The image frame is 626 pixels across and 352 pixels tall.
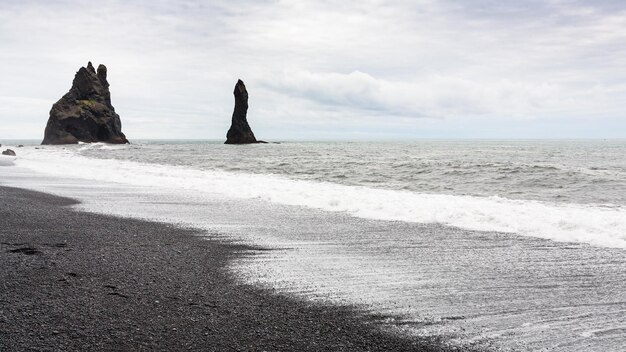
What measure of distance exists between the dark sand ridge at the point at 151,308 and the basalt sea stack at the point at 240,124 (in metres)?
138

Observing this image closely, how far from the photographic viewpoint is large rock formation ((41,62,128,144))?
125062 mm

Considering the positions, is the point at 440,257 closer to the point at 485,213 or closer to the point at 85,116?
the point at 485,213

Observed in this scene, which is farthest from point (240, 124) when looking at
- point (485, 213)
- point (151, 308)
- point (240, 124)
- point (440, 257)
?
point (151, 308)

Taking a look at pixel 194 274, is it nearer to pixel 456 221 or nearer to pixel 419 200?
pixel 456 221

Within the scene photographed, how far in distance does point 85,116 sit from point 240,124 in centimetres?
4251

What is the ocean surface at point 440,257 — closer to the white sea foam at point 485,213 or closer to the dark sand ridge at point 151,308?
the white sea foam at point 485,213

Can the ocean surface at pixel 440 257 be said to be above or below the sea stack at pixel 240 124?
below

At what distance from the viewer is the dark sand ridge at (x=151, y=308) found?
423 cm

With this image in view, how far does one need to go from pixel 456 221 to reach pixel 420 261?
415 cm

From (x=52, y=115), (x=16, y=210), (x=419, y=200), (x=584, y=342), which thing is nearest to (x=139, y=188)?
(x=16, y=210)

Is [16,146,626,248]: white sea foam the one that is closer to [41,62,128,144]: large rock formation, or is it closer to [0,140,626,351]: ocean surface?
[0,140,626,351]: ocean surface

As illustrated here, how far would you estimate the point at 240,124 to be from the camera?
145 m

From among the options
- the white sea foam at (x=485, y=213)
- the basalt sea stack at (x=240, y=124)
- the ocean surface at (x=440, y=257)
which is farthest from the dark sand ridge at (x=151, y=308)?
the basalt sea stack at (x=240, y=124)

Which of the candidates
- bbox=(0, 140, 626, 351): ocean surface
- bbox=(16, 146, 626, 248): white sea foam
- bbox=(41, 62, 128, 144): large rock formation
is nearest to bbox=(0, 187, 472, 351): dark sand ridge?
bbox=(0, 140, 626, 351): ocean surface
